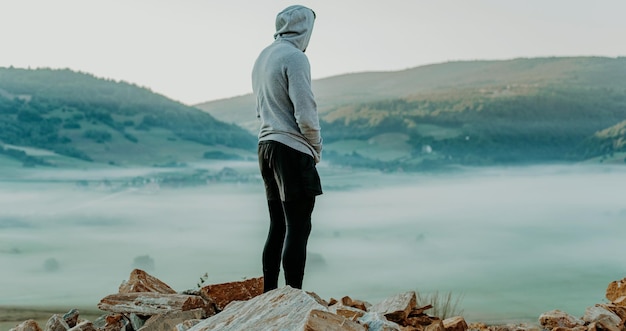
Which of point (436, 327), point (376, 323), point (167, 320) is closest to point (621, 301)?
point (436, 327)

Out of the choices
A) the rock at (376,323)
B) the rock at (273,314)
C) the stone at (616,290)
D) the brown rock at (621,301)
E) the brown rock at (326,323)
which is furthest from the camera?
the stone at (616,290)

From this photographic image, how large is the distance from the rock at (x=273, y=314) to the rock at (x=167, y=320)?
400 millimetres

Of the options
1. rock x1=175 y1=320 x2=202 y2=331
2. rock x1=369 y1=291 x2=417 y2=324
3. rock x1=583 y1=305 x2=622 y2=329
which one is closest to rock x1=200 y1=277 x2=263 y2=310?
rock x1=175 y1=320 x2=202 y2=331

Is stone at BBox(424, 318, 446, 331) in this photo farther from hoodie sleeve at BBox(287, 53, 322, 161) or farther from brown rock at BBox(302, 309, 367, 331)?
hoodie sleeve at BBox(287, 53, 322, 161)

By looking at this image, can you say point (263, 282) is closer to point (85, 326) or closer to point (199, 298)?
point (199, 298)

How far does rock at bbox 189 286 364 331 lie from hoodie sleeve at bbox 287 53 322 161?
76cm

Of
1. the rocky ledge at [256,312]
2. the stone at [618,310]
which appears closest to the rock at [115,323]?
the rocky ledge at [256,312]

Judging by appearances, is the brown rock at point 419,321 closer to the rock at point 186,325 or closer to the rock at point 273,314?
the rock at point 273,314

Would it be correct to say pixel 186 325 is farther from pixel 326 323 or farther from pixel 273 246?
pixel 326 323

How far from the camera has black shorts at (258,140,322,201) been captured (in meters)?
3.77

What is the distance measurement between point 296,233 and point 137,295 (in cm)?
108

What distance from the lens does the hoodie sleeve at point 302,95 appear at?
3.65 metres

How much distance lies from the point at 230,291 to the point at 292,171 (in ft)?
3.53

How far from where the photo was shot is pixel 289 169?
3.77m
